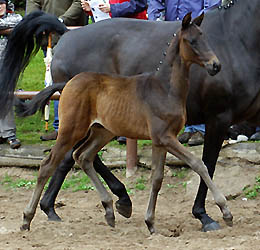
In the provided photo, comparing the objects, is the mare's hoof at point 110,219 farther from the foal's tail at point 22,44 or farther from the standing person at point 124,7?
the standing person at point 124,7

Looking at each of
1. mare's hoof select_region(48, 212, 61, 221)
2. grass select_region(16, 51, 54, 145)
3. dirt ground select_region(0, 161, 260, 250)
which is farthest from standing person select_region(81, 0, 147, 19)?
mare's hoof select_region(48, 212, 61, 221)

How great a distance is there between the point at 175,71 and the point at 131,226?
1553mm

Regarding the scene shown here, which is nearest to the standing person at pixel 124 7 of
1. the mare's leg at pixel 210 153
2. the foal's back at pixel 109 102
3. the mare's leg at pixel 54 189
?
the mare's leg at pixel 54 189

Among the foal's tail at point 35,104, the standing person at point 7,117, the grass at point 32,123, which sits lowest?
the grass at point 32,123

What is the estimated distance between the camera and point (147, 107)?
5070 mm

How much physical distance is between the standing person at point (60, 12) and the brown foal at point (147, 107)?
9.50 ft

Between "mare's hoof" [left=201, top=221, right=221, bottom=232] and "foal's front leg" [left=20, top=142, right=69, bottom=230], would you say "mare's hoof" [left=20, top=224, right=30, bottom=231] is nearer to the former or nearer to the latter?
"foal's front leg" [left=20, top=142, right=69, bottom=230]

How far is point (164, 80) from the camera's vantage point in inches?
200

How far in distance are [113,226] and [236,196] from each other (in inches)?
66.8

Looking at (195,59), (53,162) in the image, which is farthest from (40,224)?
(195,59)

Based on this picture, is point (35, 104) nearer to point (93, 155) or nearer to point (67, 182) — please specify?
point (93, 155)

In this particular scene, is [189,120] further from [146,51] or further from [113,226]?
[113,226]

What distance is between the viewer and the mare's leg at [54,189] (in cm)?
602

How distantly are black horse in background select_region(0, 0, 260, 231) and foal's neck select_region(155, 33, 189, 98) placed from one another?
483 mm
